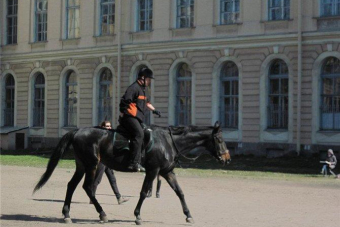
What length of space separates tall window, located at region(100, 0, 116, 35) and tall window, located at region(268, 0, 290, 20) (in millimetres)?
10656

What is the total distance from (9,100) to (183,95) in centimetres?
1487

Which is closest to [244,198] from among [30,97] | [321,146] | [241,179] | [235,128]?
[241,179]

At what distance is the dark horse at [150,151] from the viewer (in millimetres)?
16016

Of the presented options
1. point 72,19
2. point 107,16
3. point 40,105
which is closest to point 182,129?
point 107,16

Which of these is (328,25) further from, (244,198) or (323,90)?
(244,198)

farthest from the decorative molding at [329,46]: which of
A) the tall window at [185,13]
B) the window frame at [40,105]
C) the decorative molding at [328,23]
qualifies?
the window frame at [40,105]

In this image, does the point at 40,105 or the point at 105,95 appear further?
the point at 40,105

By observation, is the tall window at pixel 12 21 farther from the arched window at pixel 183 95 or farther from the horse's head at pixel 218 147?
the horse's head at pixel 218 147

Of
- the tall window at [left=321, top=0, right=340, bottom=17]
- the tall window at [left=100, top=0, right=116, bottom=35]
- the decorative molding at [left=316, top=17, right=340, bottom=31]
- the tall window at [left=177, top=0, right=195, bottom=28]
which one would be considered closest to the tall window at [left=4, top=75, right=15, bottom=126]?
the tall window at [left=100, top=0, right=116, bottom=35]

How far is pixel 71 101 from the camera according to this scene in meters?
51.5

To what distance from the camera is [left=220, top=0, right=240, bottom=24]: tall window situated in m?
42.8

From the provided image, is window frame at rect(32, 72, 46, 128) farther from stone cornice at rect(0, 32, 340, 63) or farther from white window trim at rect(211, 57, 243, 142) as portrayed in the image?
white window trim at rect(211, 57, 243, 142)

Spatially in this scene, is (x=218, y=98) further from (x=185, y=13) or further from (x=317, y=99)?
(x=317, y=99)

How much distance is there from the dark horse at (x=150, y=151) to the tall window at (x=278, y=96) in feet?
81.4
